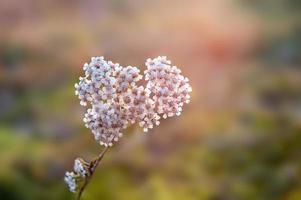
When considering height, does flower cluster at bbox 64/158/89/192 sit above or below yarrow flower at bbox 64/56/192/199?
below

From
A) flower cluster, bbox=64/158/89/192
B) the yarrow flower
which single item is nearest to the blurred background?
flower cluster, bbox=64/158/89/192

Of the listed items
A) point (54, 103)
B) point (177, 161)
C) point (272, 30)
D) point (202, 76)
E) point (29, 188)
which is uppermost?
point (272, 30)

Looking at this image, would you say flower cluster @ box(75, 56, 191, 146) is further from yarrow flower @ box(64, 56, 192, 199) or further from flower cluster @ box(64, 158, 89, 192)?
flower cluster @ box(64, 158, 89, 192)

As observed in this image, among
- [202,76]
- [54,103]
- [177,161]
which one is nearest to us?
[177,161]

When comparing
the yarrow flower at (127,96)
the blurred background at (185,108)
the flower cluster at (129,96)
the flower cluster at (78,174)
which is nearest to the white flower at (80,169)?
the flower cluster at (78,174)

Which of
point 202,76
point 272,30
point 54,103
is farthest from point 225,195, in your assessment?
point 272,30

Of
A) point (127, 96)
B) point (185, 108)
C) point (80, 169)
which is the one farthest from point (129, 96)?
point (185, 108)

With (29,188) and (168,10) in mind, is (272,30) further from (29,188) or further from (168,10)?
(29,188)
